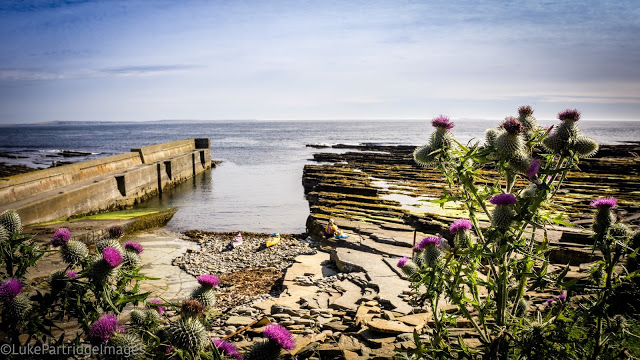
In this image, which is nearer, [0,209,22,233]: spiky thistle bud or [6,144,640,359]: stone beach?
[0,209,22,233]: spiky thistle bud

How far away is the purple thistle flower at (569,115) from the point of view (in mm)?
2920

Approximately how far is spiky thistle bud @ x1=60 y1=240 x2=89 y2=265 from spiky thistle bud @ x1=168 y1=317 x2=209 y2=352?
1.24 m

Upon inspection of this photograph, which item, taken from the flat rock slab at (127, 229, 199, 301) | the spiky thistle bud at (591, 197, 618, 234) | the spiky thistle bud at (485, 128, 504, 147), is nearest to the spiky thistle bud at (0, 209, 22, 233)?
the flat rock slab at (127, 229, 199, 301)

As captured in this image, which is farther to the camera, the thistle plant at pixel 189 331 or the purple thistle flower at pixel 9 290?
the purple thistle flower at pixel 9 290

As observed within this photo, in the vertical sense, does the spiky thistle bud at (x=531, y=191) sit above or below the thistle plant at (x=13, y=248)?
above

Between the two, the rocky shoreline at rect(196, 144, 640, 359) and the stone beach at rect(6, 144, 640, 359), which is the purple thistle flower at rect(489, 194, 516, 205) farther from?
the stone beach at rect(6, 144, 640, 359)

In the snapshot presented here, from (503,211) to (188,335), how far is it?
2106 millimetres

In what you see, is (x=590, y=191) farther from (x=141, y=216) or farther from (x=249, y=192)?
(x=141, y=216)

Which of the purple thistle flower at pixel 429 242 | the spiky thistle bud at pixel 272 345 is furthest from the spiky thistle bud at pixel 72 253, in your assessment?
the purple thistle flower at pixel 429 242

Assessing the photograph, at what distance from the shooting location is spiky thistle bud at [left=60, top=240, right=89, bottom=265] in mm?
2928

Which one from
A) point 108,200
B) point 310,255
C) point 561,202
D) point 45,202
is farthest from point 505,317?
point 108,200

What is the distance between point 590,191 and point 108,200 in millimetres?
24587

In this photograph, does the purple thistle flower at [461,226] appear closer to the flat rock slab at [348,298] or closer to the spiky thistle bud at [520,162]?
the spiky thistle bud at [520,162]

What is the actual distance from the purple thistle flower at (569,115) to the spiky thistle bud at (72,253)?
385 cm
